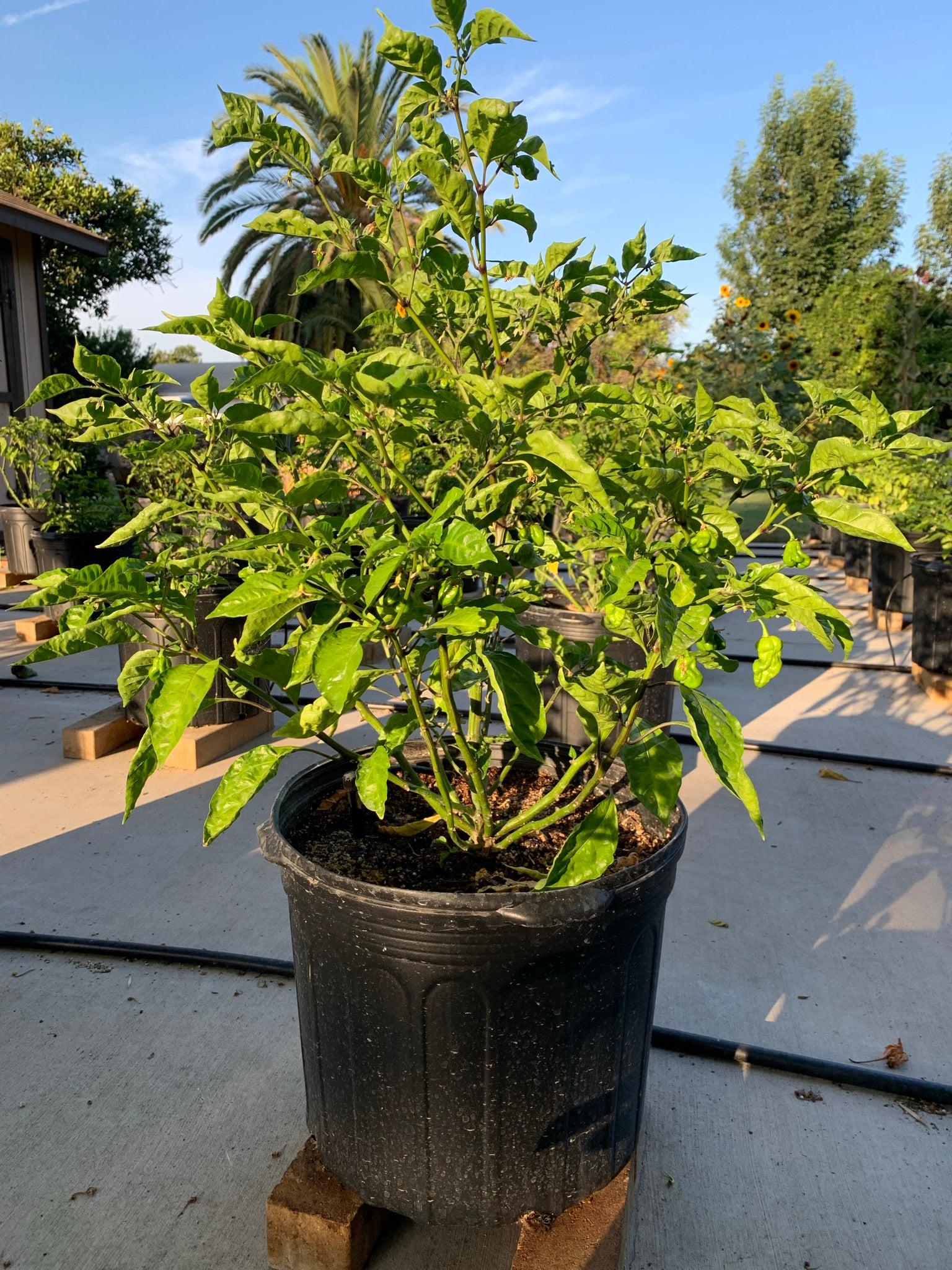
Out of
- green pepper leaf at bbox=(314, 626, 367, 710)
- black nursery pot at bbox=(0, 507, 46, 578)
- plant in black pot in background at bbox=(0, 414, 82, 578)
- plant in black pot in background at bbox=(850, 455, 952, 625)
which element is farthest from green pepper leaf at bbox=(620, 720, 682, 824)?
black nursery pot at bbox=(0, 507, 46, 578)

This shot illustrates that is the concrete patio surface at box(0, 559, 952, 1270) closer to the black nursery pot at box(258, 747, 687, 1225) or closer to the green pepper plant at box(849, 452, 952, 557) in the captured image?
the black nursery pot at box(258, 747, 687, 1225)

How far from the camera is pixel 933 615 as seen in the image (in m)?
3.96

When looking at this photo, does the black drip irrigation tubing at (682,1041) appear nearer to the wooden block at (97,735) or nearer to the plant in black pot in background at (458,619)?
the plant in black pot in background at (458,619)

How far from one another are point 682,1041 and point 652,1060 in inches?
2.7

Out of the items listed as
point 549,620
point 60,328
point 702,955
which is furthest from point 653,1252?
point 60,328

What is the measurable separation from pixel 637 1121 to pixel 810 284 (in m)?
18.9

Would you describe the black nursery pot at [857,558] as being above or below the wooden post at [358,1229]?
above

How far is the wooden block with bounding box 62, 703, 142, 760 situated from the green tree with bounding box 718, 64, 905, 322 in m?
16.2

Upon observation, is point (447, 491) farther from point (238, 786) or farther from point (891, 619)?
point (891, 619)

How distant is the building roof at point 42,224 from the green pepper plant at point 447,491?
33.7ft

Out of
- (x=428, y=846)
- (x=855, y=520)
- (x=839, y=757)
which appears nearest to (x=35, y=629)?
(x=839, y=757)

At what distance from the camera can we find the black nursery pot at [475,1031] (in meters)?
1.09

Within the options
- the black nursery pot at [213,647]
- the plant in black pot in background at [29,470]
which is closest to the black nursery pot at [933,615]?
the black nursery pot at [213,647]

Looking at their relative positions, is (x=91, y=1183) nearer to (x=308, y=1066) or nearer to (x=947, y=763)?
(x=308, y=1066)
